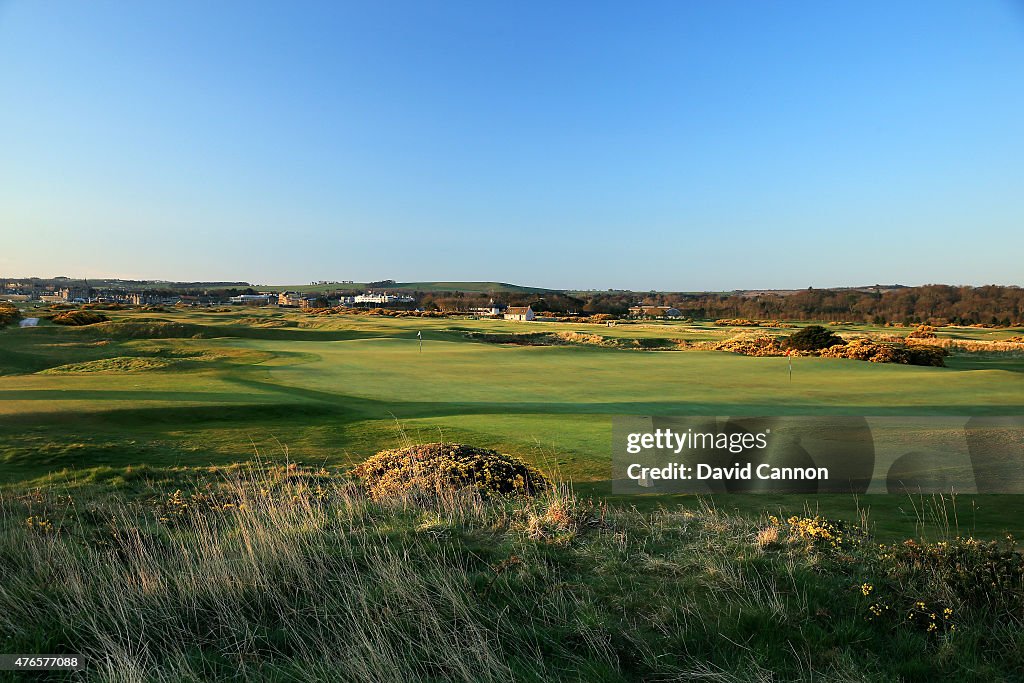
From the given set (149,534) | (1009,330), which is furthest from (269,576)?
(1009,330)

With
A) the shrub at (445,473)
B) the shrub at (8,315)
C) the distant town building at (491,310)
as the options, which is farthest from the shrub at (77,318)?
the distant town building at (491,310)

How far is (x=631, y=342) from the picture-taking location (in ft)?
160

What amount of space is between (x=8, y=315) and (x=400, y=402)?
44081 mm

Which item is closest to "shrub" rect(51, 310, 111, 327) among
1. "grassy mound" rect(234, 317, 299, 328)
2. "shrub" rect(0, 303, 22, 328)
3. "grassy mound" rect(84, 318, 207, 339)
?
"shrub" rect(0, 303, 22, 328)

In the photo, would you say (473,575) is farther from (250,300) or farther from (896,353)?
(250,300)

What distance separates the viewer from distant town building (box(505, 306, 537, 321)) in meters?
85.8

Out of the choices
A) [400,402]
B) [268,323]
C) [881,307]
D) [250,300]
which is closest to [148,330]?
[268,323]

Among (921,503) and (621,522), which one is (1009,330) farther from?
(621,522)

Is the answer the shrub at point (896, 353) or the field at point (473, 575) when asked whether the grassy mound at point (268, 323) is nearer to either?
the field at point (473, 575)

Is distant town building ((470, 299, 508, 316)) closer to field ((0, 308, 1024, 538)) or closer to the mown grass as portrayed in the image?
field ((0, 308, 1024, 538))

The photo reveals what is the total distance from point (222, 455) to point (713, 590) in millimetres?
9957

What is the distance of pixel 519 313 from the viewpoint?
9069 cm

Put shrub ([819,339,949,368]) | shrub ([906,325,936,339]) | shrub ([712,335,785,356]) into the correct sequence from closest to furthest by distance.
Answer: shrub ([819,339,949,368]), shrub ([712,335,785,356]), shrub ([906,325,936,339])

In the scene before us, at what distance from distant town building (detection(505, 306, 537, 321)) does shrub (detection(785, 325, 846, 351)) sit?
45.1 meters
